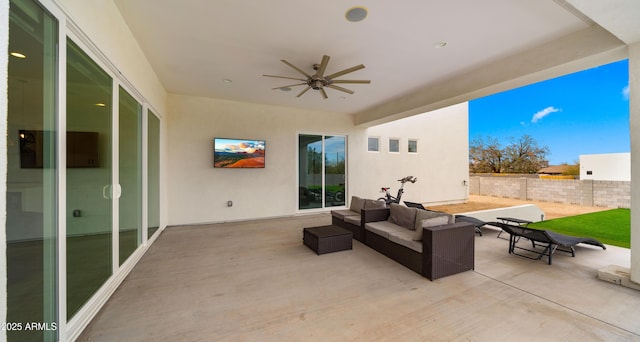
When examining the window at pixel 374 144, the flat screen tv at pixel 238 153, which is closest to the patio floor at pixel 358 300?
the flat screen tv at pixel 238 153

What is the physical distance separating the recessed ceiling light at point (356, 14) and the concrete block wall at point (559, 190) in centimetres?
1005

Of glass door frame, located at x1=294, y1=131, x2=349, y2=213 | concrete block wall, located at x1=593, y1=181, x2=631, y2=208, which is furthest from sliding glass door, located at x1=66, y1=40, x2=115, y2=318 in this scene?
concrete block wall, located at x1=593, y1=181, x2=631, y2=208

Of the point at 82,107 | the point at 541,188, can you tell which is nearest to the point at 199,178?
the point at 82,107

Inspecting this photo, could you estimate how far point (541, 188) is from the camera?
10.5m

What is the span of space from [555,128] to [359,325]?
87.3 ft

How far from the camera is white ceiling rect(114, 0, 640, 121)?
264cm

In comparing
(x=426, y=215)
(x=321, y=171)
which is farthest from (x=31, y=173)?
(x=321, y=171)

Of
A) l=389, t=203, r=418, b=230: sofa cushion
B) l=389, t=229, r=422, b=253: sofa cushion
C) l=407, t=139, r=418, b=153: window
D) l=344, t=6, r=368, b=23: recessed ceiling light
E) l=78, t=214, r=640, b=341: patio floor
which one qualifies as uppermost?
l=344, t=6, r=368, b=23: recessed ceiling light

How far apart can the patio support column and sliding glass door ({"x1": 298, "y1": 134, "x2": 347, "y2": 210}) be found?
580cm

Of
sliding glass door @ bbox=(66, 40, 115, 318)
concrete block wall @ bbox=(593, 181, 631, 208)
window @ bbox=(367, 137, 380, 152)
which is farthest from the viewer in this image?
window @ bbox=(367, 137, 380, 152)

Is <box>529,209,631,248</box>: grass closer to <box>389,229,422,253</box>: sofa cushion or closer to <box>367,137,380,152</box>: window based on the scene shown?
<box>389,229,422,253</box>: sofa cushion

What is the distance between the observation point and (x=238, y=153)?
6.14 meters

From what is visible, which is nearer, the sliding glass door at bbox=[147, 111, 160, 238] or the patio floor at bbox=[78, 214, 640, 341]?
the patio floor at bbox=[78, 214, 640, 341]

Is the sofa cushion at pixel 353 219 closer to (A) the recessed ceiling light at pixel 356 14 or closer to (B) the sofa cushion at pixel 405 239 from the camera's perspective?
(B) the sofa cushion at pixel 405 239
